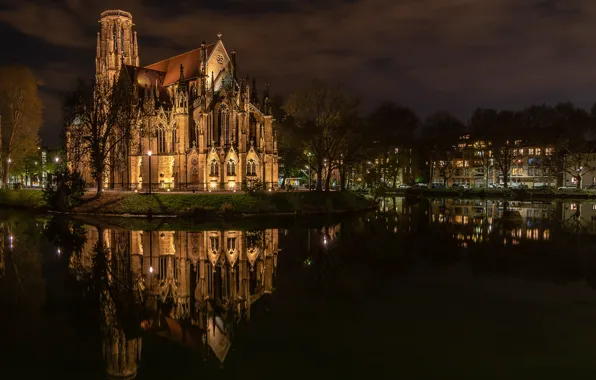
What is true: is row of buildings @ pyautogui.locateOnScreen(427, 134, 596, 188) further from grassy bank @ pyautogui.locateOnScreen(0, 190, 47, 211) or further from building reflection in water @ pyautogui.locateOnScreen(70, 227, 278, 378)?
building reflection in water @ pyautogui.locateOnScreen(70, 227, 278, 378)

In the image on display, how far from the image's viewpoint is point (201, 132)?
175ft

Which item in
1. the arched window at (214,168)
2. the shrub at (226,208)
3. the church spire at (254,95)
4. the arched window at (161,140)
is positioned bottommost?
the shrub at (226,208)

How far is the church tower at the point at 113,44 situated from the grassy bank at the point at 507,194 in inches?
1864

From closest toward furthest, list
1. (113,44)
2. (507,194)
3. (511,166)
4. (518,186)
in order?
(113,44) → (507,194) → (518,186) → (511,166)

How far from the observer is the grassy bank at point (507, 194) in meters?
74.8

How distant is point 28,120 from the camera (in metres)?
57.4

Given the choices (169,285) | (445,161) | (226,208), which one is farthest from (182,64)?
(445,161)

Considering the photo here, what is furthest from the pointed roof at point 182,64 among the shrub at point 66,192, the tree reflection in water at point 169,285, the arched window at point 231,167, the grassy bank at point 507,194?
the tree reflection in water at point 169,285

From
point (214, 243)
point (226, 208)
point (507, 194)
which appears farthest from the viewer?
point (507, 194)

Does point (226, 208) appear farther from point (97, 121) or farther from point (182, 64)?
point (182, 64)

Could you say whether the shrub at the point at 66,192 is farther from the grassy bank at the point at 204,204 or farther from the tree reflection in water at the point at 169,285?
the tree reflection in water at the point at 169,285

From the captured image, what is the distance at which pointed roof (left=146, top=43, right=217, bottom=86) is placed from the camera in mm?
61719

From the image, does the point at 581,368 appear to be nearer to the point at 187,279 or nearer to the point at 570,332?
the point at 570,332

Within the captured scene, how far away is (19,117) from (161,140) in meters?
18.9
